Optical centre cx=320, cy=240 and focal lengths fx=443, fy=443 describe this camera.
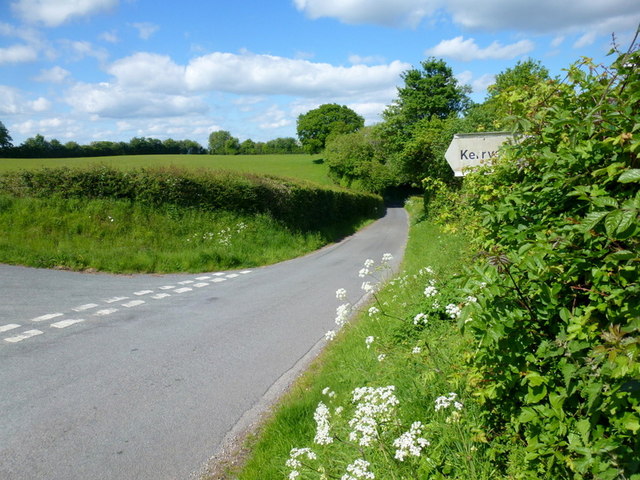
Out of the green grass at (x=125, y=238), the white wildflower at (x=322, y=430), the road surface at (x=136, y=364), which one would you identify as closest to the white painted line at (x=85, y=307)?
the road surface at (x=136, y=364)

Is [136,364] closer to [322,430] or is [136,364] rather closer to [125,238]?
[322,430]

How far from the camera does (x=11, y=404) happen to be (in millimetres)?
5188

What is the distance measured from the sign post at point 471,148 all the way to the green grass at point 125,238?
10100 millimetres

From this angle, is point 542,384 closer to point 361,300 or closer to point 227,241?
point 361,300

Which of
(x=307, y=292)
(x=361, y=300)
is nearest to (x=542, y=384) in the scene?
(x=361, y=300)

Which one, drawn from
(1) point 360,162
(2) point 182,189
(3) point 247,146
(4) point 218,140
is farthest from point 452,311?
(4) point 218,140

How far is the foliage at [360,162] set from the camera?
5888cm

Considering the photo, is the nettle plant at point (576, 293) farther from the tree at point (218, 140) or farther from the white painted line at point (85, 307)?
the tree at point (218, 140)

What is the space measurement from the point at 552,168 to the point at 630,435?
4.64 ft

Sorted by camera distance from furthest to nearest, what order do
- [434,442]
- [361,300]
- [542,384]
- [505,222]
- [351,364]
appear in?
[361,300] → [351,364] → [434,442] → [505,222] → [542,384]

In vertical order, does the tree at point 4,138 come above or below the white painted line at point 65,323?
above

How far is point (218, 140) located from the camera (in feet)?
422

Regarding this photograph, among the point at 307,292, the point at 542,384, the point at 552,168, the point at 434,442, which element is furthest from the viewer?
the point at 307,292

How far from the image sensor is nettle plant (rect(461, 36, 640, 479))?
189cm
